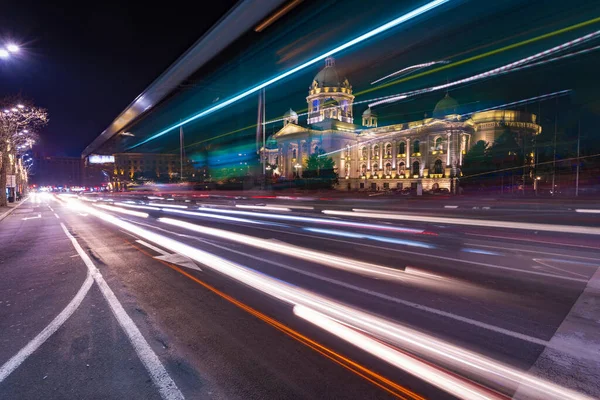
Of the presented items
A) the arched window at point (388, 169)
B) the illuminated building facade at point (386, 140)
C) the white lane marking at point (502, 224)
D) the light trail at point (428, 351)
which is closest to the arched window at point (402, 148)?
the illuminated building facade at point (386, 140)

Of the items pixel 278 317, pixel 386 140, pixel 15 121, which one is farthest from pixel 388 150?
pixel 278 317

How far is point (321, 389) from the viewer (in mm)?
2973

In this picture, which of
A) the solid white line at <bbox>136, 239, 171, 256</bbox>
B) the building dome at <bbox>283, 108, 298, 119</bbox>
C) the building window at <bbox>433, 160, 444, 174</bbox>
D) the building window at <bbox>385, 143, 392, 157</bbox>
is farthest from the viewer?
the building dome at <bbox>283, 108, 298, 119</bbox>

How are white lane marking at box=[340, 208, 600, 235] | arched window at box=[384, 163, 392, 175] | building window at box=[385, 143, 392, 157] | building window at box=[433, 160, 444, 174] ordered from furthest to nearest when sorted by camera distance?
building window at box=[385, 143, 392, 157] → arched window at box=[384, 163, 392, 175] → building window at box=[433, 160, 444, 174] → white lane marking at box=[340, 208, 600, 235]

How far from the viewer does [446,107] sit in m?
80.4

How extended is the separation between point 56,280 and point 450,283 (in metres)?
8.66

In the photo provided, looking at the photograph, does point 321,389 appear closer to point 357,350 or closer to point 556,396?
point 357,350

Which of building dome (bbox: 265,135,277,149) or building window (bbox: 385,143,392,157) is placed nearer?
building window (bbox: 385,143,392,157)

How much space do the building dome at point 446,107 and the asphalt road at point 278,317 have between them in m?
78.9

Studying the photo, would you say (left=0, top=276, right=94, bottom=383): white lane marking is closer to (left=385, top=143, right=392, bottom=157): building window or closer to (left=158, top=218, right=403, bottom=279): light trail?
(left=158, top=218, right=403, bottom=279): light trail

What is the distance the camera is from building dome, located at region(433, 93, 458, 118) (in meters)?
79.2

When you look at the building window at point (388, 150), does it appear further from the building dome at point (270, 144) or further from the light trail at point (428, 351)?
the light trail at point (428, 351)

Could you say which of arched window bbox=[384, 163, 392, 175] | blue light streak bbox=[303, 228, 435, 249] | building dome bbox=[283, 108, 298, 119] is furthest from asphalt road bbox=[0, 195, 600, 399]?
building dome bbox=[283, 108, 298, 119]

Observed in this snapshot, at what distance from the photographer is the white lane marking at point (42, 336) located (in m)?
3.39
